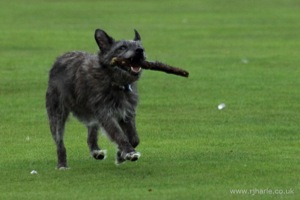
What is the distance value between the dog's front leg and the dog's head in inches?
22.5

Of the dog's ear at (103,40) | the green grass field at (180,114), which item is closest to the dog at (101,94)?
the dog's ear at (103,40)

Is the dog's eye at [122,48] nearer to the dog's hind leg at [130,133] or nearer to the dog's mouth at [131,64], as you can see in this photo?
the dog's mouth at [131,64]

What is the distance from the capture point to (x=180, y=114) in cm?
2045

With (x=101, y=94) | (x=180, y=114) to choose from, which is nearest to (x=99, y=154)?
(x=101, y=94)

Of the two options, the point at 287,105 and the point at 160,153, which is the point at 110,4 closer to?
the point at 287,105

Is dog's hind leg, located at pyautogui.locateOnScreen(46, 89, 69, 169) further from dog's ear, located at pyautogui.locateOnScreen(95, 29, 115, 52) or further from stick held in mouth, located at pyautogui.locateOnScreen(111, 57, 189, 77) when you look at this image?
stick held in mouth, located at pyautogui.locateOnScreen(111, 57, 189, 77)

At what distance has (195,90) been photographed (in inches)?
939

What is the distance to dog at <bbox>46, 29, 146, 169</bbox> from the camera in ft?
47.3

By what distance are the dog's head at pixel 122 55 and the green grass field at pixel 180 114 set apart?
1241 millimetres

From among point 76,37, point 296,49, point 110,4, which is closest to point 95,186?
point 296,49

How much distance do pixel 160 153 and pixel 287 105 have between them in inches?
230

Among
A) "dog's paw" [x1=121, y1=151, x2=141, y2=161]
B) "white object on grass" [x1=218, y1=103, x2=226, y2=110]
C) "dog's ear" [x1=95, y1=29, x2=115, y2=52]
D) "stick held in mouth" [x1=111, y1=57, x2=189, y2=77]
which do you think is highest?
→ "dog's ear" [x1=95, y1=29, x2=115, y2=52]

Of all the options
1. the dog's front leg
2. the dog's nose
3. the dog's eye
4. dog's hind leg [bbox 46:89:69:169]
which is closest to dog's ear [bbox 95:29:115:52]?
the dog's eye

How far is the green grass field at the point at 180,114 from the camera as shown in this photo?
44.6ft
